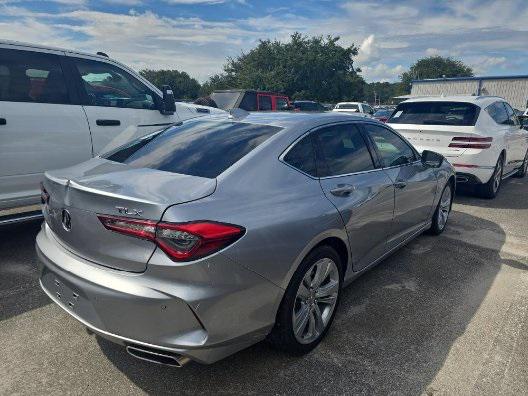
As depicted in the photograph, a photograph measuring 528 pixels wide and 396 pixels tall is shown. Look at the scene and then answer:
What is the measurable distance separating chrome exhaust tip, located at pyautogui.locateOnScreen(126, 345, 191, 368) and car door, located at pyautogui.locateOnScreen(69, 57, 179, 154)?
2.57 m

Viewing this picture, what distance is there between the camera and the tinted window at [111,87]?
4.71m

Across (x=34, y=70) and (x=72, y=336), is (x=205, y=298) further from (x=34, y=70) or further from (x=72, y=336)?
(x=34, y=70)

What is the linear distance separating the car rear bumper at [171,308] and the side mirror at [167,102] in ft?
11.6

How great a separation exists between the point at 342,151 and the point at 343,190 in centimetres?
41

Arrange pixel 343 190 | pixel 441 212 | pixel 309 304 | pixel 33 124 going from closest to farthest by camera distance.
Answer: pixel 309 304
pixel 343 190
pixel 33 124
pixel 441 212

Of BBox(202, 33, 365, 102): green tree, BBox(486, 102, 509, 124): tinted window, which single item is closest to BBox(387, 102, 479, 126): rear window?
BBox(486, 102, 509, 124): tinted window

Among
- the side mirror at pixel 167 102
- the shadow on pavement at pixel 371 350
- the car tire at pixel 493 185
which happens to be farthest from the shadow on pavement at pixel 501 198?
the side mirror at pixel 167 102

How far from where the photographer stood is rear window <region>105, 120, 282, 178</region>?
2557mm

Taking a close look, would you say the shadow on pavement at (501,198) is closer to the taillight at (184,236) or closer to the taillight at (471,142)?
the taillight at (471,142)

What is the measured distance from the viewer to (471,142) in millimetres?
6504

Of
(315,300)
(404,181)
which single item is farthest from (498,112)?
(315,300)

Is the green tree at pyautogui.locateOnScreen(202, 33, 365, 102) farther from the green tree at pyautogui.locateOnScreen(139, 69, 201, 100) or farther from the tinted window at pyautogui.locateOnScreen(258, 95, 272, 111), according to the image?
the tinted window at pyautogui.locateOnScreen(258, 95, 272, 111)

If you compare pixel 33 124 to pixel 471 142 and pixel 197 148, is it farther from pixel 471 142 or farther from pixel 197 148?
pixel 471 142

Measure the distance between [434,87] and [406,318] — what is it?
1722 inches
